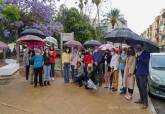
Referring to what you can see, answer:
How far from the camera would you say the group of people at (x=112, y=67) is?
11320 mm

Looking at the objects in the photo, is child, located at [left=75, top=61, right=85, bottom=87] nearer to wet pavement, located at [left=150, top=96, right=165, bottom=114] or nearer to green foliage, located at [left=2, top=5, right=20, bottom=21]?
wet pavement, located at [left=150, top=96, right=165, bottom=114]

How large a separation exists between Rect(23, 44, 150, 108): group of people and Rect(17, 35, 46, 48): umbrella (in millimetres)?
314

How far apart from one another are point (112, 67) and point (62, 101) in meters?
3.30

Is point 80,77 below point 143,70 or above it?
below

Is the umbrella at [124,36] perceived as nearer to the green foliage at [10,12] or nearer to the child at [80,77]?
the child at [80,77]

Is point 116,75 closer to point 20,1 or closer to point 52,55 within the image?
point 52,55

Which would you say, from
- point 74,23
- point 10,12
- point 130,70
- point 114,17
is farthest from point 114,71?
point 114,17

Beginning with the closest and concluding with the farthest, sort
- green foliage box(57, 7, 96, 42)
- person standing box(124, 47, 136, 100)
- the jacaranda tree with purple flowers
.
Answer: person standing box(124, 47, 136, 100) < the jacaranda tree with purple flowers < green foliage box(57, 7, 96, 42)

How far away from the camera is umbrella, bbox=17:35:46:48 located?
15.2 meters

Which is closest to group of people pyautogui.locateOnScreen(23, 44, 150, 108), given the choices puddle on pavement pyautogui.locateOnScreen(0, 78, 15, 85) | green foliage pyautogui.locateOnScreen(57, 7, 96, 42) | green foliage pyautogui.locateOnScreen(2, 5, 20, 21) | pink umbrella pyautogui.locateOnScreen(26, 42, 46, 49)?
pink umbrella pyautogui.locateOnScreen(26, 42, 46, 49)

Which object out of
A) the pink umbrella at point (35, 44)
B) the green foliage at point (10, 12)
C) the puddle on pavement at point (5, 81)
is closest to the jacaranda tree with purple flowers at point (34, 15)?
the green foliage at point (10, 12)

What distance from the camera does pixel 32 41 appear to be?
16125mm

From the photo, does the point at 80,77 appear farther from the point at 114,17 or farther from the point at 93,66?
the point at 114,17

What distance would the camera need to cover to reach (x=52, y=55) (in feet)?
53.0
